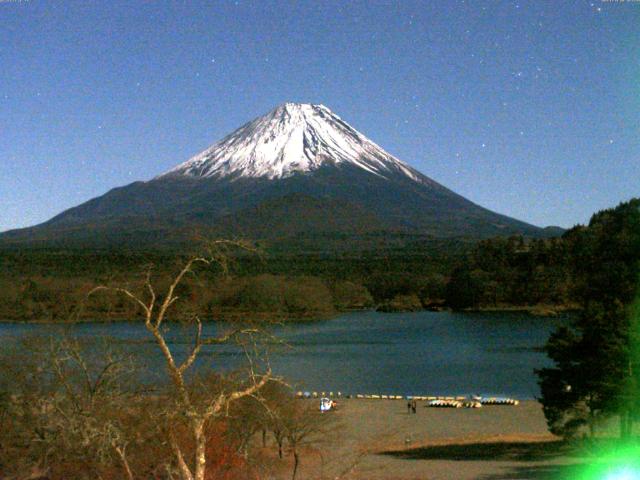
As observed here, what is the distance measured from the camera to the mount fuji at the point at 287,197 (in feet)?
341

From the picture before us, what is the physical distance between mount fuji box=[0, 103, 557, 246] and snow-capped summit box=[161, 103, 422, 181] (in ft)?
0.53

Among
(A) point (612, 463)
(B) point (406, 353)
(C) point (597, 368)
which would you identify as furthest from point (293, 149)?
(A) point (612, 463)

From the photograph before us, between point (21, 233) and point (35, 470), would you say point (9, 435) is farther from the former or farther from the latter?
point (21, 233)

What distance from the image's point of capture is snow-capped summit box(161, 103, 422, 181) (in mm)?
131375

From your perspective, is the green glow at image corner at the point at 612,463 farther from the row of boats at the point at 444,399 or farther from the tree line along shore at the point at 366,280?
the tree line along shore at the point at 366,280

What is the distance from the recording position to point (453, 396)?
26.2 m

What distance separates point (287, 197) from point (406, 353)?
244ft

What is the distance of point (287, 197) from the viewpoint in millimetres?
113500

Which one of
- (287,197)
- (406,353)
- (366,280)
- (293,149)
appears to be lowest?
(406,353)

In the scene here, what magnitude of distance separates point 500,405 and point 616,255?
19.4ft

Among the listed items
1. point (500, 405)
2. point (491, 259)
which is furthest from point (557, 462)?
point (491, 259)

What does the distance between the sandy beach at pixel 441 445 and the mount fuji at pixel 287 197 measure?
66571mm

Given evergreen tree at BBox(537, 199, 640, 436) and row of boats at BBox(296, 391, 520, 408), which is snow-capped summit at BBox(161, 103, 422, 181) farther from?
evergreen tree at BBox(537, 199, 640, 436)

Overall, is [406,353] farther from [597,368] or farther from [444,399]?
[597,368]
